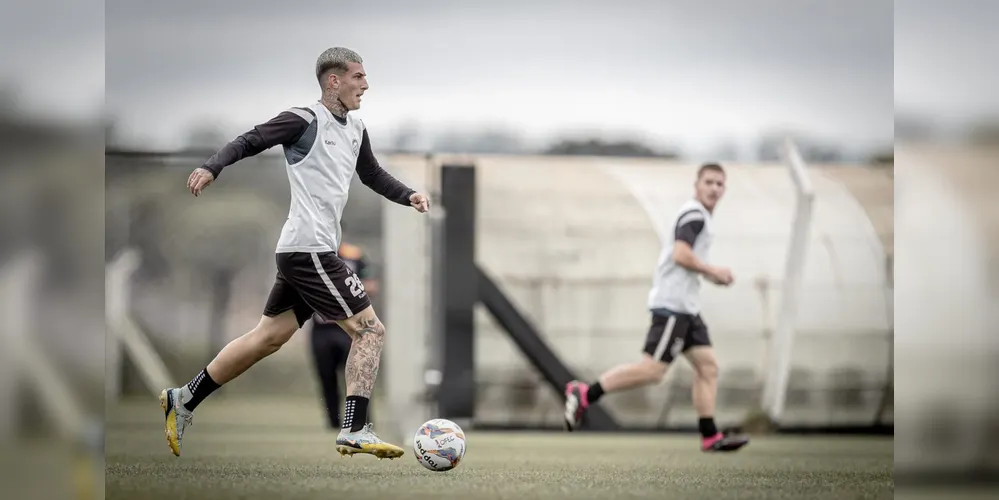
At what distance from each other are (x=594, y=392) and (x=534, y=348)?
2882mm

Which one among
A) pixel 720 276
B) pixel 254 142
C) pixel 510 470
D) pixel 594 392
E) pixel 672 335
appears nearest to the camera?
pixel 254 142

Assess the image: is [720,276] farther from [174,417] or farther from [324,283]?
[174,417]

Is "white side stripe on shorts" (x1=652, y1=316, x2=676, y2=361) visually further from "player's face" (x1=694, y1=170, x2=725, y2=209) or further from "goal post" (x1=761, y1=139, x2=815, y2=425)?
"goal post" (x1=761, y1=139, x2=815, y2=425)

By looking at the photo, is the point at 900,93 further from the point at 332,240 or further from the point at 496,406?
the point at 496,406

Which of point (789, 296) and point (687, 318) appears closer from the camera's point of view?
point (687, 318)

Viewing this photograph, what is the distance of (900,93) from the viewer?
13.3ft

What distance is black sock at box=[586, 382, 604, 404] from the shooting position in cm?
878

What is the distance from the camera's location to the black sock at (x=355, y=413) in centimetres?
570

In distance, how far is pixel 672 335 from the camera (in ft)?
28.3

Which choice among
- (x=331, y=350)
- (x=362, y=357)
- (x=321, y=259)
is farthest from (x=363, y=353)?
(x=331, y=350)

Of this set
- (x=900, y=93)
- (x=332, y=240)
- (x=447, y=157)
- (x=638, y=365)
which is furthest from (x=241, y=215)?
(x=900, y=93)

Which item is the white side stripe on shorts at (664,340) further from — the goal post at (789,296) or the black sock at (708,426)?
the goal post at (789,296)

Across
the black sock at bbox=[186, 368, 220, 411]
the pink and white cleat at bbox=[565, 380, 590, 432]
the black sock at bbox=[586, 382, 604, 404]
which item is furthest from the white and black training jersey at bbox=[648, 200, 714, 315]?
the black sock at bbox=[186, 368, 220, 411]

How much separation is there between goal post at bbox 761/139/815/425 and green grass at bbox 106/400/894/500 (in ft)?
2.98
